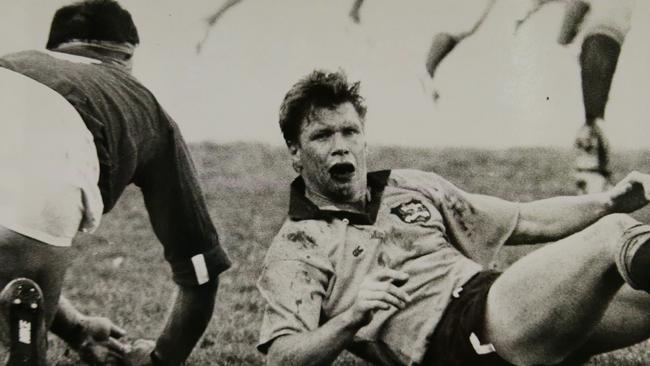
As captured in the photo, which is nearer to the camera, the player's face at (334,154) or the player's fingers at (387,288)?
the player's fingers at (387,288)

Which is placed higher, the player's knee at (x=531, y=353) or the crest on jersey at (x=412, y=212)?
the crest on jersey at (x=412, y=212)

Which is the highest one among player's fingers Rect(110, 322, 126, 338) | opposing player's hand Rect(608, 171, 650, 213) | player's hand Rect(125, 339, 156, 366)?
opposing player's hand Rect(608, 171, 650, 213)

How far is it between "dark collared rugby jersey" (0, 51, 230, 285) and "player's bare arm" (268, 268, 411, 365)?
0.41 meters

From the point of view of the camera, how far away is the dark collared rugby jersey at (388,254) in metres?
2.38

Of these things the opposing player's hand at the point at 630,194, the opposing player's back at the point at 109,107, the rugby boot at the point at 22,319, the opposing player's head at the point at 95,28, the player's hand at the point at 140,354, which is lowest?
the player's hand at the point at 140,354

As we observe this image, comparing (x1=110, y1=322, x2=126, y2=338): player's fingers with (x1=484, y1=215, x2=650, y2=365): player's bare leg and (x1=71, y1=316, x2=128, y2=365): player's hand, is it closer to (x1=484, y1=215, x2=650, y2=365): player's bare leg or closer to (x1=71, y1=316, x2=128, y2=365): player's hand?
(x1=71, y1=316, x2=128, y2=365): player's hand

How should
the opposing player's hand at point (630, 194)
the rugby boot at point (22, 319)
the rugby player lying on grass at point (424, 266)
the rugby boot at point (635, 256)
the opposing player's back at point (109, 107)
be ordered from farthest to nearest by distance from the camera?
1. the opposing player's hand at point (630, 194)
2. the opposing player's back at point (109, 107)
3. the rugby boot at point (22, 319)
4. the rugby player lying on grass at point (424, 266)
5. the rugby boot at point (635, 256)

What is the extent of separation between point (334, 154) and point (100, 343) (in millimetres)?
881

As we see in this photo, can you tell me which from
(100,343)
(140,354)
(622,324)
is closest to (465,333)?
(622,324)

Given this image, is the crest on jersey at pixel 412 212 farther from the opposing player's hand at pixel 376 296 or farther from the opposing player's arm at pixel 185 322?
the opposing player's arm at pixel 185 322

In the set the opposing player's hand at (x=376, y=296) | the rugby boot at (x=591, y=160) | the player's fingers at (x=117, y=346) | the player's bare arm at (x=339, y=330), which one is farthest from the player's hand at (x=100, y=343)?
the rugby boot at (x=591, y=160)

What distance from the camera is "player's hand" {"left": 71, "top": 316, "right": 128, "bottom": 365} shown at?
252 cm

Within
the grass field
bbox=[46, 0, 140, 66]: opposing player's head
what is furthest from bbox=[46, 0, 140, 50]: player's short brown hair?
the grass field

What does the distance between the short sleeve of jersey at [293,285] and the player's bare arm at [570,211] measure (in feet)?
1.98
